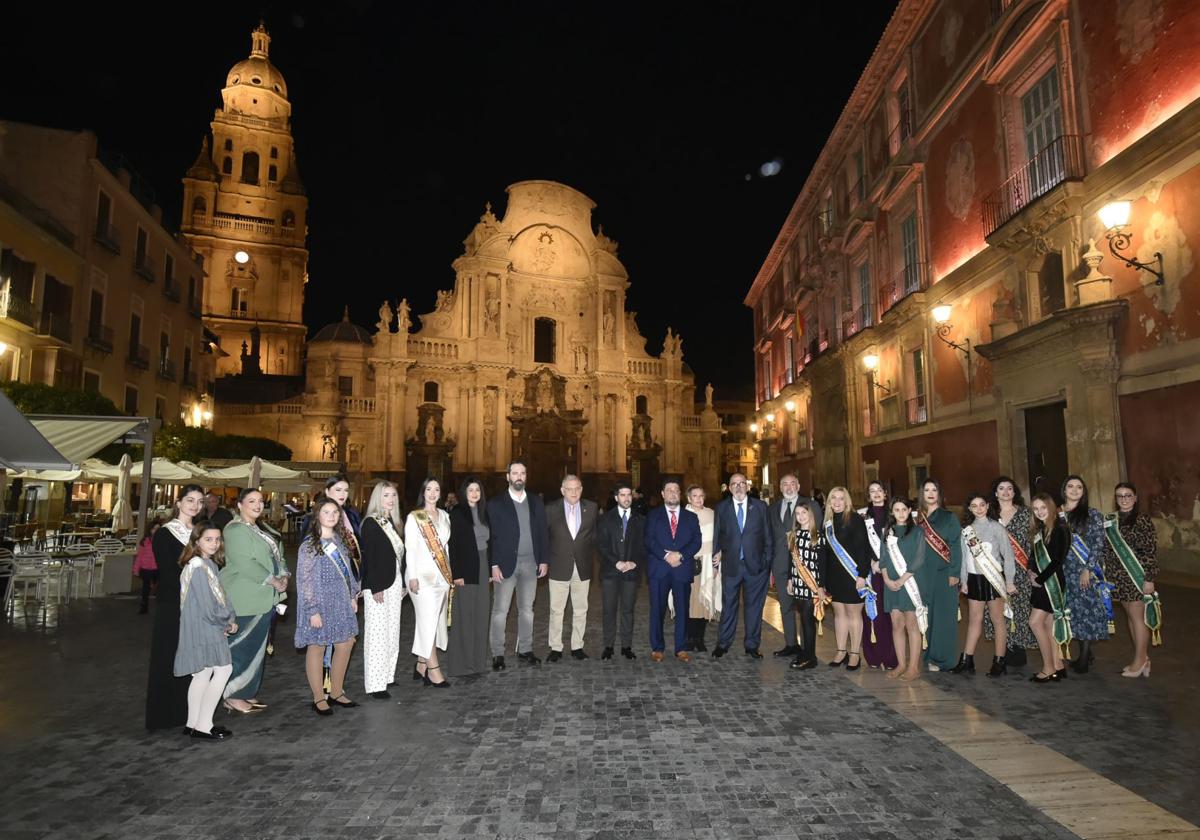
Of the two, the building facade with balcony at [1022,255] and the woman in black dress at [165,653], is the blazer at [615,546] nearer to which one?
the woman in black dress at [165,653]

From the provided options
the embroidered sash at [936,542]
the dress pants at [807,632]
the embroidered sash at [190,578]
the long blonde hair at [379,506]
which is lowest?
the dress pants at [807,632]

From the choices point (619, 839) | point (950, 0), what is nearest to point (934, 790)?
point (619, 839)

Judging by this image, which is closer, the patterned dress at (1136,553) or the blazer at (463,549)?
the patterned dress at (1136,553)

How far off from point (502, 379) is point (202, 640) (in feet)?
102

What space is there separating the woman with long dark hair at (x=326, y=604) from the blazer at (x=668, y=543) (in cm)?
304

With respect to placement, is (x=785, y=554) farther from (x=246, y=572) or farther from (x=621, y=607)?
(x=246, y=572)

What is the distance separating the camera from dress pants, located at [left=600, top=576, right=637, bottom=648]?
687 cm

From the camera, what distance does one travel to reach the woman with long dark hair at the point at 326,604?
197 inches

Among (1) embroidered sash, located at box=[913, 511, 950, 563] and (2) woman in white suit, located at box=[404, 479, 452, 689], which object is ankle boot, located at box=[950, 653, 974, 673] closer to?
(1) embroidered sash, located at box=[913, 511, 950, 563]

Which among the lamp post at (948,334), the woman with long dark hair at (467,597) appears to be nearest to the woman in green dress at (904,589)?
the woman with long dark hair at (467,597)

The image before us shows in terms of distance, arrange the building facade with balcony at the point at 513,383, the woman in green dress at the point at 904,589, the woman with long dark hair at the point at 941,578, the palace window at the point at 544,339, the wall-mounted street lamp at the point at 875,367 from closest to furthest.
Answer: the woman in green dress at the point at 904,589
the woman with long dark hair at the point at 941,578
the wall-mounted street lamp at the point at 875,367
the building facade with balcony at the point at 513,383
the palace window at the point at 544,339

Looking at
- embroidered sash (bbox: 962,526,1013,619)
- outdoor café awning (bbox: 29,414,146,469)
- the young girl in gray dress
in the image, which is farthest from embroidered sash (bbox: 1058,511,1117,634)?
outdoor café awning (bbox: 29,414,146,469)

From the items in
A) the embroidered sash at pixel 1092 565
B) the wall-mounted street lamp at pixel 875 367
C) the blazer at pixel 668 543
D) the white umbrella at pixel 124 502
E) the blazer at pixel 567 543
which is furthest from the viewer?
the wall-mounted street lamp at pixel 875 367

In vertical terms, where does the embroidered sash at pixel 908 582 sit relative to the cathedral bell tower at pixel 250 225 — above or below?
below
